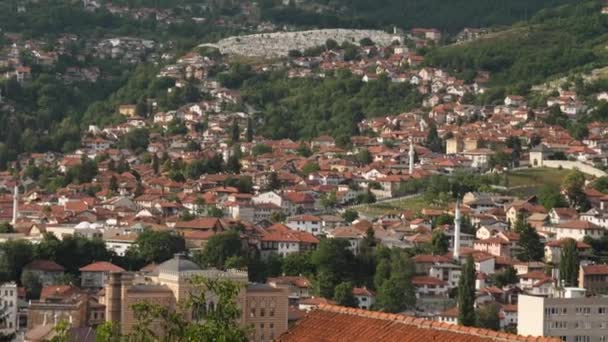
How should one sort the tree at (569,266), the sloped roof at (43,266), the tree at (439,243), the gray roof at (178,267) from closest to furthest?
the gray roof at (178,267) < the tree at (569,266) < the sloped roof at (43,266) < the tree at (439,243)

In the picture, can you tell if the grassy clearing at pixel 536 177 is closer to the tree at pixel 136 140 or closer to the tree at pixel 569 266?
the tree at pixel 569 266

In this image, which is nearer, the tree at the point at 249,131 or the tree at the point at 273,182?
the tree at the point at 273,182

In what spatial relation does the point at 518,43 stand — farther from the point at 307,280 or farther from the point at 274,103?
the point at 307,280

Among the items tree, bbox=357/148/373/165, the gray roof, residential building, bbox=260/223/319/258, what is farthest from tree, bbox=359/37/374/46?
the gray roof

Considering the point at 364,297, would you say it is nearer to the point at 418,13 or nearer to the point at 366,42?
the point at 366,42

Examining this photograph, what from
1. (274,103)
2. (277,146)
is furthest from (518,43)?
(277,146)

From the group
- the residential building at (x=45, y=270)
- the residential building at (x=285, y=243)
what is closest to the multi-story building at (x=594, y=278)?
the residential building at (x=285, y=243)
